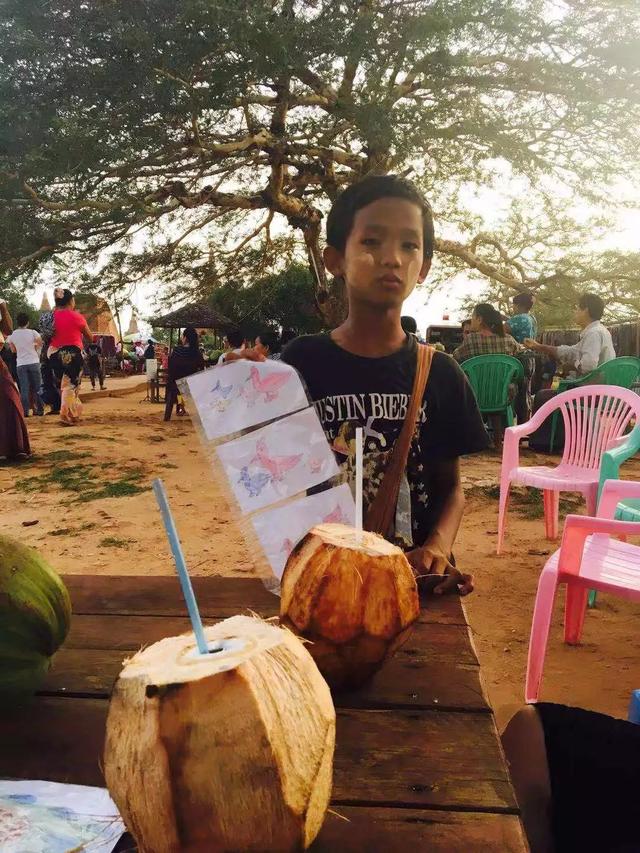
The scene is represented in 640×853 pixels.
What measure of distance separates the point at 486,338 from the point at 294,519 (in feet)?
18.7

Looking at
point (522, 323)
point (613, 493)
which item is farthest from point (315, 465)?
point (522, 323)

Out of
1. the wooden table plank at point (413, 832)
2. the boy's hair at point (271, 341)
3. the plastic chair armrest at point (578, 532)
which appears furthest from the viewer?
the boy's hair at point (271, 341)

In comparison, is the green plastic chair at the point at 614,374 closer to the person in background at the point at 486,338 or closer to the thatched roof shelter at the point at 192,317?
the person in background at the point at 486,338

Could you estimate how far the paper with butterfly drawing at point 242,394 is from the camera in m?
1.21

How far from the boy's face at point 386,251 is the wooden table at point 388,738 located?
76 cm

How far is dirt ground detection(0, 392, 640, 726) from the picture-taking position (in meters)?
2.48

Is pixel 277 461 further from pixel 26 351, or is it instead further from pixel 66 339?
pixel 26 351

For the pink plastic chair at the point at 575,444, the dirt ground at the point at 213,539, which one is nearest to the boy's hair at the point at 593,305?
the dirt ground at the point at 213,539

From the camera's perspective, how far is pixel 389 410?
164cm

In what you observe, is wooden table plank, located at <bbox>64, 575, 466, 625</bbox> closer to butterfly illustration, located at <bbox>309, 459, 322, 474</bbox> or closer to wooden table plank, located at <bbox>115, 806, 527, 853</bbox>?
butterfly illustration, located at <bbox>309, 459, 322, 474</bbox>

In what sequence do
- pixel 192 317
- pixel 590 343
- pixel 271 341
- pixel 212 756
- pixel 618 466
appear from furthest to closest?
pixel 192 317 → pixel 271 341 → pixel 590 343 → pixel 618 466 → pixel 212 756

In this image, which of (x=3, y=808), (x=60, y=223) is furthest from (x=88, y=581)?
(x=60, y=223)

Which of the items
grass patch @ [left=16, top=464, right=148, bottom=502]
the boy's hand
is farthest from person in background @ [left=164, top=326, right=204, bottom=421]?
the boy's hand

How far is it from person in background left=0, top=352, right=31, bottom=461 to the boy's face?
520 centimetres
